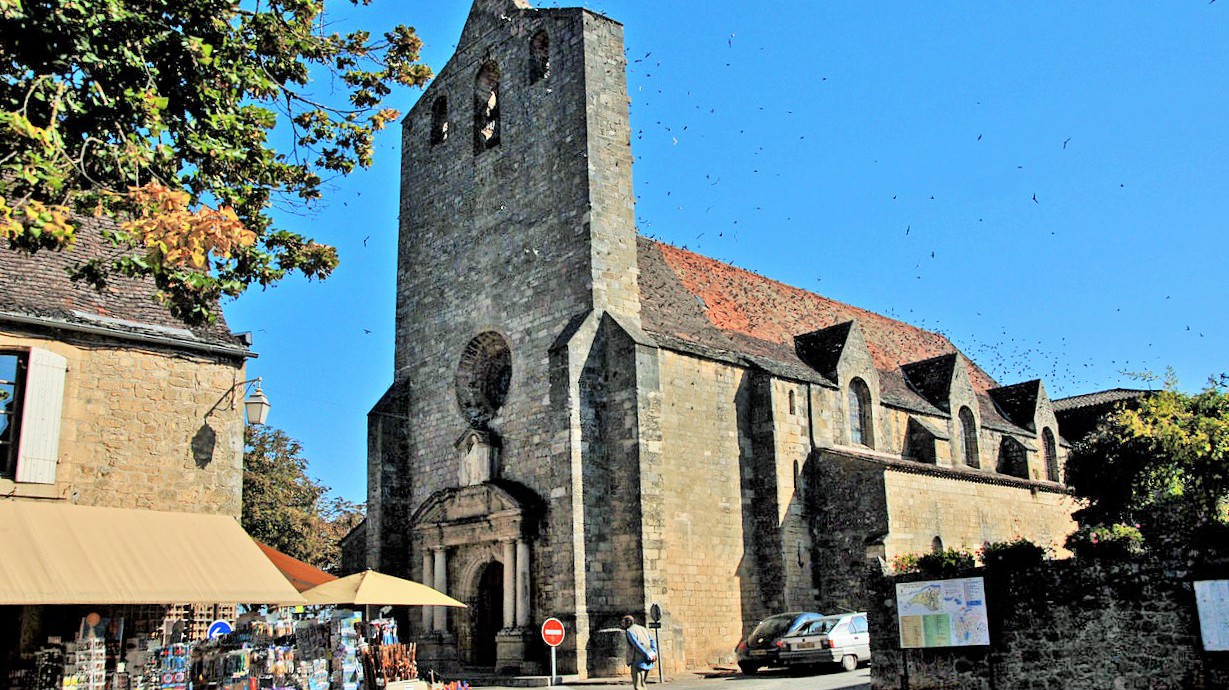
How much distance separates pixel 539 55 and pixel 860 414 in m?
12.8

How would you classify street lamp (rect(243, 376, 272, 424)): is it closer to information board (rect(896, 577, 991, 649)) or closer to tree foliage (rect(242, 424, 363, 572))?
information board (rect(896, 577, 991, 649))

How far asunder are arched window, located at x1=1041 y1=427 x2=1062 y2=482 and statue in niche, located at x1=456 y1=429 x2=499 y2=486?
21.9 meters

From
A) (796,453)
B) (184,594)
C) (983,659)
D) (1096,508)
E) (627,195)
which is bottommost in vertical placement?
(983,659)

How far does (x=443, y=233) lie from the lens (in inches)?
1053

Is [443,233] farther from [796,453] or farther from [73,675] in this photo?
[73,675]

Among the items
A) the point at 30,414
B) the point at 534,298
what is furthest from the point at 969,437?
the point at 30,414

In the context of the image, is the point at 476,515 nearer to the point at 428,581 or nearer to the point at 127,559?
the point at 428,581

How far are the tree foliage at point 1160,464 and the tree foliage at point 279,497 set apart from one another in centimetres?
2474

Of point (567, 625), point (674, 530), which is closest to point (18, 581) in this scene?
point (567, 625)

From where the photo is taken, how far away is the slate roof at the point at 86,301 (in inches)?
541

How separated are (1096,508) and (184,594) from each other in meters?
19.9

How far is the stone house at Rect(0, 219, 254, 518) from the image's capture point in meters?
13.2

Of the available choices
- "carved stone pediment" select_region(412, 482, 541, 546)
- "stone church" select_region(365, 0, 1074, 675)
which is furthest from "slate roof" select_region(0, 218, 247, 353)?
"stone church" select_region(365, 0, 1074, 675)

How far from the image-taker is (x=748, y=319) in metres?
28.3
